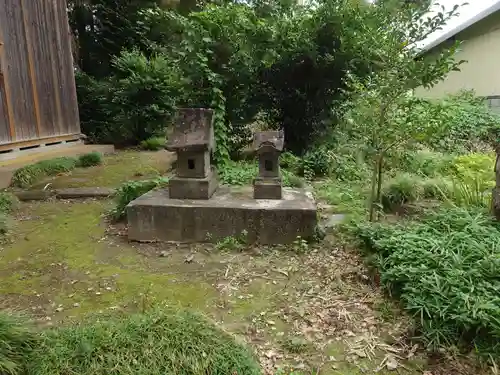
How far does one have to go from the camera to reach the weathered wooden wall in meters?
6.82

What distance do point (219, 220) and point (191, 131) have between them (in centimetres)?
105

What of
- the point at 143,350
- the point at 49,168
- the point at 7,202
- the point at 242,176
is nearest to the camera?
the point at 143,350

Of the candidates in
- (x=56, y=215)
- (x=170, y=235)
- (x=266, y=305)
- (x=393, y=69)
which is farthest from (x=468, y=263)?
(x=56, y=215)

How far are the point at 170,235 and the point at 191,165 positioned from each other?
2.63ft

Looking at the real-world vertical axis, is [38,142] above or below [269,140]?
below

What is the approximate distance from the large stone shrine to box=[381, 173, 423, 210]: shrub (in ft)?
3.99

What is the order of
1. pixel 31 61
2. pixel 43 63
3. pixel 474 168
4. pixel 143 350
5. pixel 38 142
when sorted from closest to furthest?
pixel 143 350
pixel 474 168
pixel 31 61
pixel 38 142
pixel 43 63

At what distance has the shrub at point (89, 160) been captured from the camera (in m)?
7.54

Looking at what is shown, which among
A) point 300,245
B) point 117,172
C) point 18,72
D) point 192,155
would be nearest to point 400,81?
point 300,245

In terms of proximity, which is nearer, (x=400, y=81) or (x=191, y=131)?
(x=400, y=81)

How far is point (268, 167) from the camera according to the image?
4090mm

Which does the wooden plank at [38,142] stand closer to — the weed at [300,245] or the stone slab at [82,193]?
the stone slab at [82,193]

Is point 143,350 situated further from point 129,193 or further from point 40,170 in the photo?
point 40,170

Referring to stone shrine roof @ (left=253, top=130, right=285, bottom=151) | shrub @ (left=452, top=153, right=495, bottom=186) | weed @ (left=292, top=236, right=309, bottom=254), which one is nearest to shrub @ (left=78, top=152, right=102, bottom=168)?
stone shrine roof @ (left=253, top=130, right=285, bottom=151)
